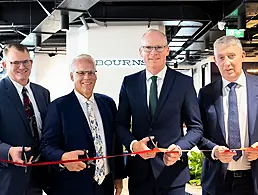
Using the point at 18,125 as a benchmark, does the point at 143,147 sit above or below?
below

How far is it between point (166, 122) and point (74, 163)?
2.45 feet

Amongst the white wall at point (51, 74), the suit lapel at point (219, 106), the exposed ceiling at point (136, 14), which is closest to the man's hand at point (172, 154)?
the suit lapel at point (219, 106)

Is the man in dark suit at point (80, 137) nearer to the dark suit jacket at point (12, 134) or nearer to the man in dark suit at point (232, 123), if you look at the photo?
the dark suit jacket at point (12, 134)

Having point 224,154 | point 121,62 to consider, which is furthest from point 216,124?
point 121,62

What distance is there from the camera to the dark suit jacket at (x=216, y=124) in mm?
3006

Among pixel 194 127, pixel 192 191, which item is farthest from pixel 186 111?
pixel 192 191

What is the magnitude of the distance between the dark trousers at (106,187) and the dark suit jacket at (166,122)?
0.79 ft

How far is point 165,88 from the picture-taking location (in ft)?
9.81

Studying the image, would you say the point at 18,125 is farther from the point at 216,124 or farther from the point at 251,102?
the point at 251,102

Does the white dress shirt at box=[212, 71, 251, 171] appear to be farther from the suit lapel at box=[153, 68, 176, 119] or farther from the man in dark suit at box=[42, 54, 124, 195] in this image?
the man in dark suit at box=[42, 54, 124, 195]

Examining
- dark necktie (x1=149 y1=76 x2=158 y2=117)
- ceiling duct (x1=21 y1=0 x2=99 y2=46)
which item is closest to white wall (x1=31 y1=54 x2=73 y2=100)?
ceiling duct (x1=21 y1=0 x2=99 y2=46)

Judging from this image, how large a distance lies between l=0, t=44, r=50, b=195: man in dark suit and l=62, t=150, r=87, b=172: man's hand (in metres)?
0.30

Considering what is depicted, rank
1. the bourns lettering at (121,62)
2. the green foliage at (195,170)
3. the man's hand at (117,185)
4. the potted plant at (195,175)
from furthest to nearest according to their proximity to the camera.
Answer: the bourns lettering at (121,62) < the green foliage at (195,170) < the potted plant at (195,175) < the man's hand at (117,185)

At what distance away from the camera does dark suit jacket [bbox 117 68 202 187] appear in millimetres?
2947
